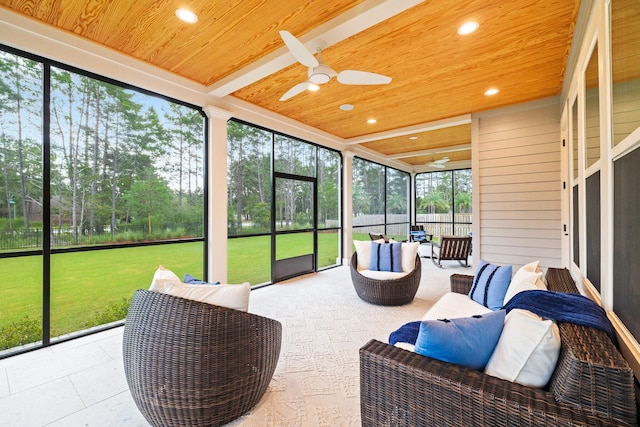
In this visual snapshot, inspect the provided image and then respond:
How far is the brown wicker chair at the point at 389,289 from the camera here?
360cm

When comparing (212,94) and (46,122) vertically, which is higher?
(212,94)

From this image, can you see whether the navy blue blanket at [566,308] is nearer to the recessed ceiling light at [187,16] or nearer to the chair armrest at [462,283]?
the chair armrest at [462,283]

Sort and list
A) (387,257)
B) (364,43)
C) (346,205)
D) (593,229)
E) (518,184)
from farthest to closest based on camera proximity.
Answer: (346,205) < (518,184) < (387,257) < (364,43) < (593,229)

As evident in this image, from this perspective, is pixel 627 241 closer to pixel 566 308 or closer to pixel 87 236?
pixel 566 308

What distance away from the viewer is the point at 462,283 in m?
2.97

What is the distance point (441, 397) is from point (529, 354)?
0.39 metres

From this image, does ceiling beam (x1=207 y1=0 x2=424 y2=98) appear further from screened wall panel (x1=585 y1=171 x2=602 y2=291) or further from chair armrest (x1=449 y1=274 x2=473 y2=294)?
chair armrest (x1=449 y1=274 x2=473 y2=294)

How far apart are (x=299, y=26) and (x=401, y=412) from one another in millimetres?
2878

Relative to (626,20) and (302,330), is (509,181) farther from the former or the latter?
(302,330)

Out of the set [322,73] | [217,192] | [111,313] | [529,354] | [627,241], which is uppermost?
[322,73]

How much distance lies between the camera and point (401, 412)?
124cm

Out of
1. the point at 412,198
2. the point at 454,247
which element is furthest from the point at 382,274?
the point at 412,198

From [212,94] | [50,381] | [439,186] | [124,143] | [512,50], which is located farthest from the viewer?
[439,186]

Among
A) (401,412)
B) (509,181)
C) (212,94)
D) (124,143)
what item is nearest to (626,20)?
(401,412)
